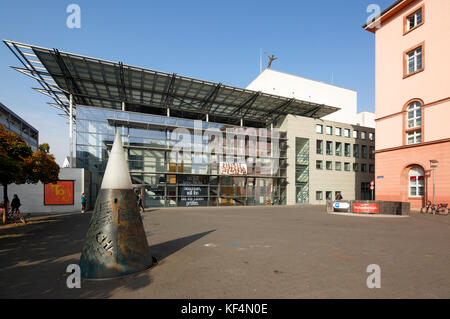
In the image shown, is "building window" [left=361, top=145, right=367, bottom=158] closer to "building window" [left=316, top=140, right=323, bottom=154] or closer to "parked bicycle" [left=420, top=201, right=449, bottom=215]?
"building window" [left=316, top=140, right=323, bottom=154]

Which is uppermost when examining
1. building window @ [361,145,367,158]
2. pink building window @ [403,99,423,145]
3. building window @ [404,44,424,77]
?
building window @ [404,44,424,77]

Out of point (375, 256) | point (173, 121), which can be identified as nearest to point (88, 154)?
point (173, 121)

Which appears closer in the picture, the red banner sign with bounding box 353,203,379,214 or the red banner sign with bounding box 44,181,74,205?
the red banner sign with bounding box 353,203,379,214

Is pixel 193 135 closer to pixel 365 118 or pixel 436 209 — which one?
pixel 436 209

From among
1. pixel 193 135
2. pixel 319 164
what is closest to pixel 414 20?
pixel 319 164

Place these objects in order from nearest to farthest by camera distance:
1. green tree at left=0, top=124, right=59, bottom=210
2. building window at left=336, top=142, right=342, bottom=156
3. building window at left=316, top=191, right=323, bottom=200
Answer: green tree at left=0, top=124, right=59, bottom=210 < building window at left=316, top=191, right=323, bottom=200 < building window at left=336, top=142, right=342, bottom=156

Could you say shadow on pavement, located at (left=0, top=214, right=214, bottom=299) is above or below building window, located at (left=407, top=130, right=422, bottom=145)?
below

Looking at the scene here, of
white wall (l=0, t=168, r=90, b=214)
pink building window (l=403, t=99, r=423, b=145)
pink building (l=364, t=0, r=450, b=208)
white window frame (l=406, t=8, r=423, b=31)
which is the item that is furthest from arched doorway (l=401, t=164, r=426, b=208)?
white wall (l=0, t=168, r=90, b=214)

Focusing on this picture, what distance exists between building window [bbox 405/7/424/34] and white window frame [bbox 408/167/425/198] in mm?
14009

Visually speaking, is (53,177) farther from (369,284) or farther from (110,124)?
(369,284)

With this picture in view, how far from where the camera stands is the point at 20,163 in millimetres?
10328

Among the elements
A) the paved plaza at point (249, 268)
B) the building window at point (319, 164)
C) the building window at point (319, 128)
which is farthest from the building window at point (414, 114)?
the paved plaza at point (249, 268)

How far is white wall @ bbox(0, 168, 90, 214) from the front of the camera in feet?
65.6

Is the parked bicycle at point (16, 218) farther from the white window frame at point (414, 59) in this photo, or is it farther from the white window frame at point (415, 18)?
the white window frame at point (415, 18)
